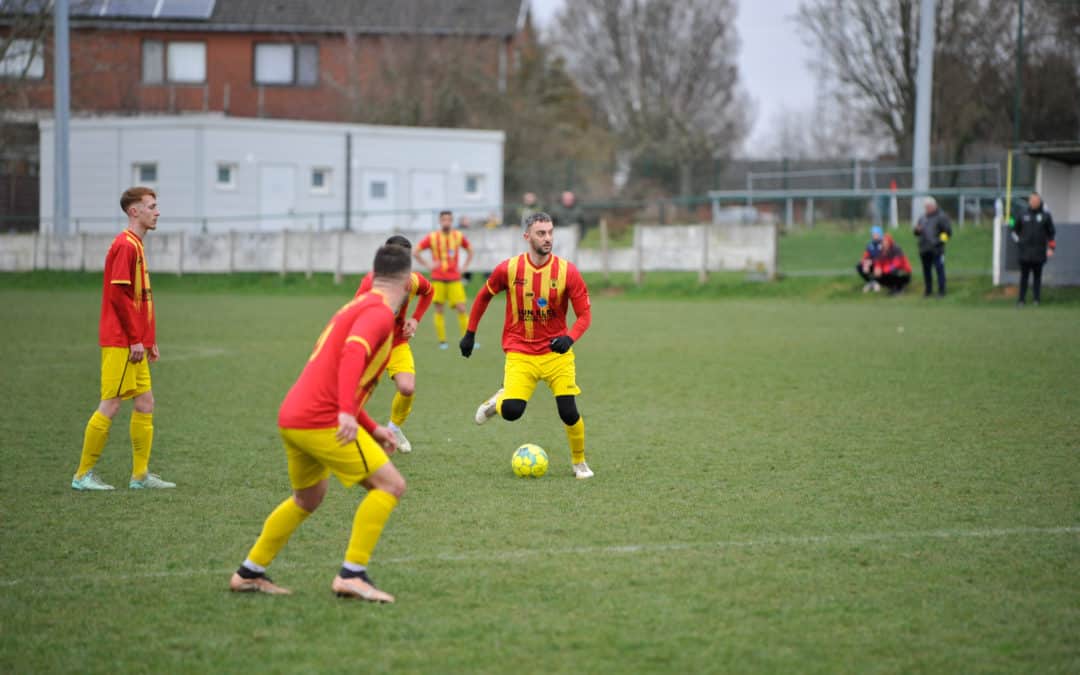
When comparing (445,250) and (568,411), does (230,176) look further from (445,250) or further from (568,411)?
(568,411)

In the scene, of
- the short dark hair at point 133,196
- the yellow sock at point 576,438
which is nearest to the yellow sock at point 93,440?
the short dark hair at point 133,196

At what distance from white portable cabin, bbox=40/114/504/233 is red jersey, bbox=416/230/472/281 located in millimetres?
16835

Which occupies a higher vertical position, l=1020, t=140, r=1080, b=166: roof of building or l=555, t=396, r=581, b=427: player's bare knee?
l=1020, t=140, r=1080, b=166: roof of building

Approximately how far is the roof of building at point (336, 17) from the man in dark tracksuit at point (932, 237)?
2539 centimetres

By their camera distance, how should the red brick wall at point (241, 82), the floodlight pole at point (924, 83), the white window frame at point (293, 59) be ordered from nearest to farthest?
the floodlight pole at point (924, 83)
the red brick wall at point (241, 82)
the white window frame at point (293, 59)

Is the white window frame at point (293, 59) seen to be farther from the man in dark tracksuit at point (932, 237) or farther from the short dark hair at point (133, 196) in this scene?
the short dark hair at point (133, 196)

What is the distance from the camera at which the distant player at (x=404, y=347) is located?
25.8 feet

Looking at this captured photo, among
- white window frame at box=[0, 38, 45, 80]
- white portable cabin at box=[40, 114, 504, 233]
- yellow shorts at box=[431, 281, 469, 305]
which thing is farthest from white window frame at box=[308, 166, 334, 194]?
yellow shorts at box=[431, 281, 469, 305]

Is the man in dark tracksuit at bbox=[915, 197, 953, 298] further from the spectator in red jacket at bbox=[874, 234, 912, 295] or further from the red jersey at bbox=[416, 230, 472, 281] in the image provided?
the red jersey at bbox=[416, 230, 472, 281]

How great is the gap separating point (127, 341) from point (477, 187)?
105ft

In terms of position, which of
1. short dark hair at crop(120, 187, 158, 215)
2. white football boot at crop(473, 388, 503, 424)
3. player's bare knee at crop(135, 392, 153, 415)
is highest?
short dark hair at crop(120, 187, 158, 215)

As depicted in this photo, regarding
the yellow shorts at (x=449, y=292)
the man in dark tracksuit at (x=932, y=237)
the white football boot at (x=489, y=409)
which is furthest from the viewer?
the man in dark tracksuit at (x=932, y=237)

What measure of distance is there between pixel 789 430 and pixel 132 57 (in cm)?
3879

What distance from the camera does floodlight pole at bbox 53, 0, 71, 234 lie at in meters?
30.3
